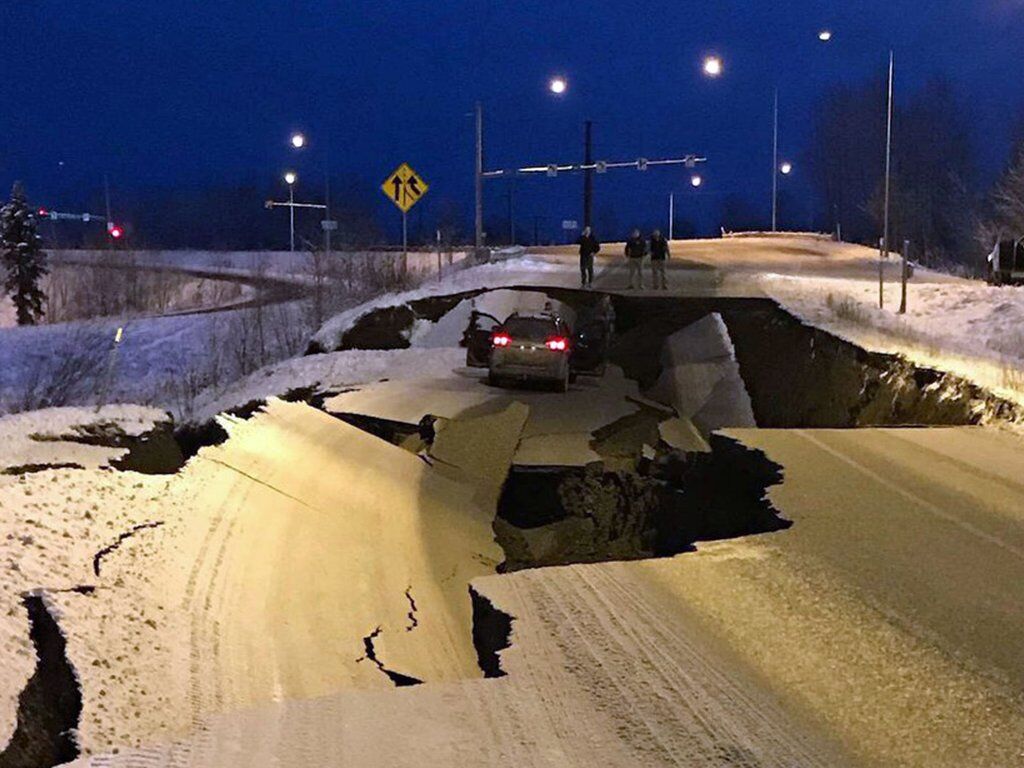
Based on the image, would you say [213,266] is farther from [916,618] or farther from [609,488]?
[916,618]

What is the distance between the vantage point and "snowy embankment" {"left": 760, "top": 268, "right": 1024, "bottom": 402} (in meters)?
16.3

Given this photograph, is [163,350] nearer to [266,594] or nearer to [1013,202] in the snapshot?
[1013,202]

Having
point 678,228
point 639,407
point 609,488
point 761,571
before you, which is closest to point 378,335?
point 639,407

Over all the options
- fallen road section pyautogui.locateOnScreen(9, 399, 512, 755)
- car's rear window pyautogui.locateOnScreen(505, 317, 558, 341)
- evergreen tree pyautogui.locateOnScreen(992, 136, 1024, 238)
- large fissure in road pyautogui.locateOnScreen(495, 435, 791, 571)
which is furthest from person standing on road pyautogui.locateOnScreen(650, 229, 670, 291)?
evergreen tree pyautogui.locateOnScreen(992, 136, 1024, 238)

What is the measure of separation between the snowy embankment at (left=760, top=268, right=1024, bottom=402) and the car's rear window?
18.3ft

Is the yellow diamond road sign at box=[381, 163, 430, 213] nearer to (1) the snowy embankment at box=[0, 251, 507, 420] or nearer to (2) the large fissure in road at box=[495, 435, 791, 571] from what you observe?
(1) the snowy embankment at box=[0, 251, 507, 420]

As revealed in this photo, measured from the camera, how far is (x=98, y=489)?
338 inches

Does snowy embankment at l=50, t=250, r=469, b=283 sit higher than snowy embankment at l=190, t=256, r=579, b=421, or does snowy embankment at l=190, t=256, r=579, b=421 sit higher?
snowy embankment at l=50, t=250, r=469, b=283

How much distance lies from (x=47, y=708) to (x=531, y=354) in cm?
1667

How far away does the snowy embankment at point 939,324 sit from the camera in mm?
16312

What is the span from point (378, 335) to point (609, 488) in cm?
1466

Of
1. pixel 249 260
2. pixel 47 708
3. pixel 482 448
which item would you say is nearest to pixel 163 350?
pixel 482 448

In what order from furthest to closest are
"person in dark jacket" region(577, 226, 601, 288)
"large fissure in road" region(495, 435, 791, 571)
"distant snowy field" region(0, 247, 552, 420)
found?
"distant snowy field" region(0, 247, 552, 420) < "person in dark jacket" region(577, 226, 601, 288) < "large fissure in road" region(495, 435, 791, 571)

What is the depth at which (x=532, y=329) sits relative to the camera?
21.9m
